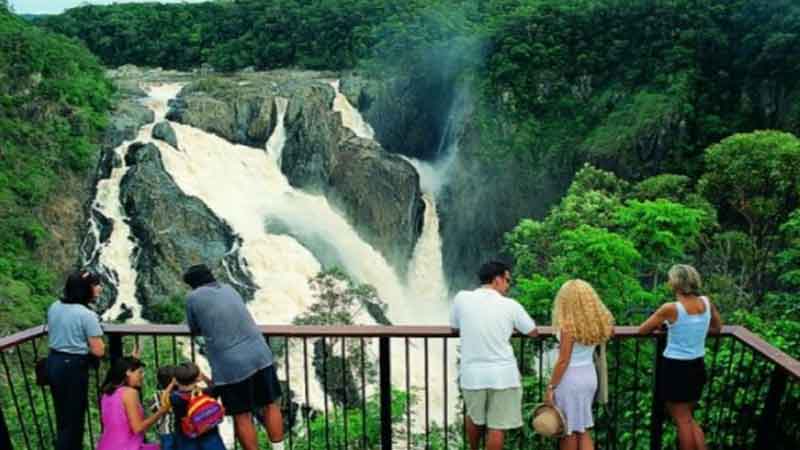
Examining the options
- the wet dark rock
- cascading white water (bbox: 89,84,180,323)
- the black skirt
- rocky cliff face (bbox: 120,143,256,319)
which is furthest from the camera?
the wet dark rock

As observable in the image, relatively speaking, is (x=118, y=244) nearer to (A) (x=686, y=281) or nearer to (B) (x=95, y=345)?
(B) (x=95, y=345)

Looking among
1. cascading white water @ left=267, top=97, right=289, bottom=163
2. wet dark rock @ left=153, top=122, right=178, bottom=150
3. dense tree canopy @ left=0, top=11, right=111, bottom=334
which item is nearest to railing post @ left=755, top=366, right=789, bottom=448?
dense tree canopy @ left=0, top=11, right=111, bottom=334

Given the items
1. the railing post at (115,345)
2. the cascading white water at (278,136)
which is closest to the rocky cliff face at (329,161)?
the cascading white water at (278,136)

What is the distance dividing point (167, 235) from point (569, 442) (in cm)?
2037

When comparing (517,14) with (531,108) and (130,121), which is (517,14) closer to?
(531,108)

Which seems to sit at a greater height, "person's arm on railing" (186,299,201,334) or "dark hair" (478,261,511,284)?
"dark hair" (478,261,511,284)

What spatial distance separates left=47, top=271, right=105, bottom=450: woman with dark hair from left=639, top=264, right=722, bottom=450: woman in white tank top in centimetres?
330

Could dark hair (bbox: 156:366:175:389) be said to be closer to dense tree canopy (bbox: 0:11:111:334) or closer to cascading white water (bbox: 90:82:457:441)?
cascading white water (bbox: 90:82:457:441)

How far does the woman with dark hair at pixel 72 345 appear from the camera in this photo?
4195mm

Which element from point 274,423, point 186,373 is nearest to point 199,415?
point 186,373

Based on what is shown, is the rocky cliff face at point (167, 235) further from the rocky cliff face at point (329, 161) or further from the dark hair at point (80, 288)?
the dark hair at point (80, 288)

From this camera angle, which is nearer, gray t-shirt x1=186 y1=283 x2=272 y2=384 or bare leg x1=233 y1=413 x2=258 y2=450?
gray t-shirt x1=186 y1=283 x2=272 y2=384

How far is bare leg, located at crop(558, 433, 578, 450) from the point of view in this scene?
4.20 meters

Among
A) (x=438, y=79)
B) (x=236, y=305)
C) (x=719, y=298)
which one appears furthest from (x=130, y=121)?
(x=236, y=305)
